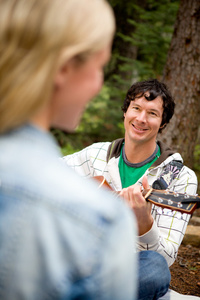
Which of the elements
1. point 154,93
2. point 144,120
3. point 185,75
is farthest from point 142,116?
point 185,75

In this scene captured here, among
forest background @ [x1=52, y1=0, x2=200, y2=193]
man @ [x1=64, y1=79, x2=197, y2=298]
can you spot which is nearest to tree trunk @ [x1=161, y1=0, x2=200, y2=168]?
forest background @ [x1=52, y1=0, x2=200, y2=193]

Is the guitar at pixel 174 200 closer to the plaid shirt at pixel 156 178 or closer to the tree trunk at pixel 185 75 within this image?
the plaid shirt at pixel 156 178

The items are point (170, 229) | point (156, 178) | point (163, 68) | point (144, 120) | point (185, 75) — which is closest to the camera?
point (170, 229)

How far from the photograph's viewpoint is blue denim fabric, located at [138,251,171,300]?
6.93 ft

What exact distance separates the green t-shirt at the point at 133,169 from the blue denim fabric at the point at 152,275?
649 millimetres

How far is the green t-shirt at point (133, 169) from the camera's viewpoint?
8.98ft

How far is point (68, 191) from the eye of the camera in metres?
0.77

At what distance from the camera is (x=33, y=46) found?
0.80 meters

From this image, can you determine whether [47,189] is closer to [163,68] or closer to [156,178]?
[156,178]

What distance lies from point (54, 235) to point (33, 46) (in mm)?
425

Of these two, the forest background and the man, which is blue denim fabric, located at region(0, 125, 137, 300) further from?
the forest background

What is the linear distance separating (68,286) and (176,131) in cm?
418

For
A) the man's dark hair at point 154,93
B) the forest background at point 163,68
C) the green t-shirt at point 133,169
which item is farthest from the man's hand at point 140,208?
Answer: the forest background at point 163,68

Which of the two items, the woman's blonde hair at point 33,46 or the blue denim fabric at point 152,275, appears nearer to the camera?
the woman's blonde hair at point 33,46
